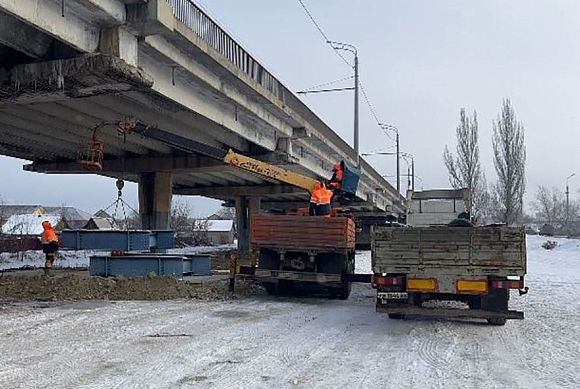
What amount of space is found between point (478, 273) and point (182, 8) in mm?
8042

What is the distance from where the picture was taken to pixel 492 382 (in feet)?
21.3

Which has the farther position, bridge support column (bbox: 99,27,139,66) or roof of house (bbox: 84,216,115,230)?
roof of house (bbox: 84,216,115,230)

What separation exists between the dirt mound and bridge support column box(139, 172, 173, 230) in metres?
11.5

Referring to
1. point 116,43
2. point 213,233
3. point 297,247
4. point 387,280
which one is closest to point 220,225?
point 213,233

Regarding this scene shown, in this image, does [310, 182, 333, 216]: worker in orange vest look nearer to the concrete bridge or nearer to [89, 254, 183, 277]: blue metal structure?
the concrete bridge

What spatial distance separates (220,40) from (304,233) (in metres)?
5.33

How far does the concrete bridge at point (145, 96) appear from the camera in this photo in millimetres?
10781

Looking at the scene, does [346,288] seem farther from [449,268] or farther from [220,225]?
[220,225]

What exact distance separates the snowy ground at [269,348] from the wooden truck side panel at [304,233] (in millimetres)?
1566

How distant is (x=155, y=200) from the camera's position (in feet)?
86.0

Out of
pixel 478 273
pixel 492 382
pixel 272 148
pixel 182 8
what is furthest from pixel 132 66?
pixel 272 148

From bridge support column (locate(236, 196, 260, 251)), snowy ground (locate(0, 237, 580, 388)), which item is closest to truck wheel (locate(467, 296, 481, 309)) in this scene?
snowy ground (locate(0, 237, 580, 388))

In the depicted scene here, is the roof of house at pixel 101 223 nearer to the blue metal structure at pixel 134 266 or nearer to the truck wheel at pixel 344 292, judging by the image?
the blue metal structure at pixel 134 266

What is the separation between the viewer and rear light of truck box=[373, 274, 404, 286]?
33.1 feet
